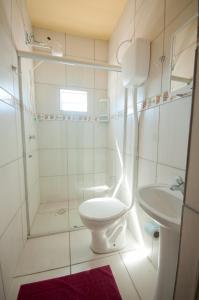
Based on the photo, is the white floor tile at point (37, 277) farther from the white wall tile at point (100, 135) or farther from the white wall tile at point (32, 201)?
the white wall tile at point (100, 135)

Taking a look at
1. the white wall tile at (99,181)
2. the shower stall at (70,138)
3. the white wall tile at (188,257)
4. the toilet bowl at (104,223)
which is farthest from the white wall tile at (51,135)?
the white wall tile at (188,257)

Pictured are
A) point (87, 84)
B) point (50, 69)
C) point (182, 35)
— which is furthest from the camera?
point (87, 84)

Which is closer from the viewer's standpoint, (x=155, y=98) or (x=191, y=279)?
(x=191, y=279)

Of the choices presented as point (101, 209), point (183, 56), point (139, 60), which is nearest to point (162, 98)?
point (183, 56)

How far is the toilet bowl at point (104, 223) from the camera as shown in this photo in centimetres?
121

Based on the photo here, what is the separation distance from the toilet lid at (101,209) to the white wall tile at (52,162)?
3.04 feet

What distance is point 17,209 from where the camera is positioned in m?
1.25

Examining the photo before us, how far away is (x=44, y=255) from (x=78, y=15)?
8.34 ft

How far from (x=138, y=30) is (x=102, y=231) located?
72.5 inches

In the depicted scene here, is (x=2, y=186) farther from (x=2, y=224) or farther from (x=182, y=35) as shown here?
(x=182, y=35)

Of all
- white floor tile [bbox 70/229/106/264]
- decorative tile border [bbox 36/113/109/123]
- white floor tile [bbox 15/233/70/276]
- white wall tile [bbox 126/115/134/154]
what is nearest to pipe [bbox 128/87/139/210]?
white wall tile [bbox 126/115/134/154]

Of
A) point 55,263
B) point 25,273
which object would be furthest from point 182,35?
point 25,273

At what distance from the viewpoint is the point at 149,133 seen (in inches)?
49.1

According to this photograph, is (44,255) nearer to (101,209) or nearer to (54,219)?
(54,219)
